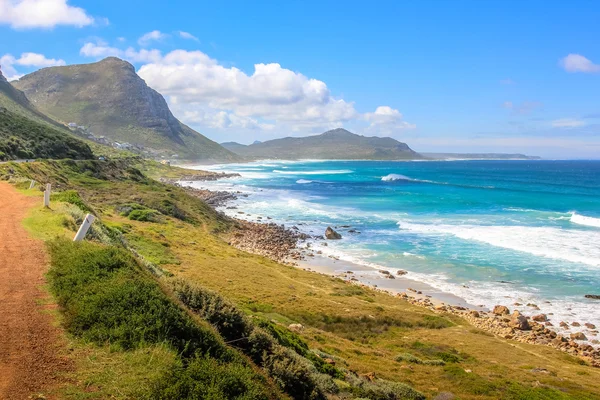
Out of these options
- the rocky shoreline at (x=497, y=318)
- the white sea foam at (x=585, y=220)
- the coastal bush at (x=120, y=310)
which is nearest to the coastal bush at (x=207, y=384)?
the coastal bush at (x=120, y=310)

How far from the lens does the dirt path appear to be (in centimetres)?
586

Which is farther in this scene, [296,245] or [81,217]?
[296,245]

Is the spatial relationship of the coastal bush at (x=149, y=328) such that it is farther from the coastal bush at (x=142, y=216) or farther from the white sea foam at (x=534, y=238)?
the white sea foam at (x=534, y=238)

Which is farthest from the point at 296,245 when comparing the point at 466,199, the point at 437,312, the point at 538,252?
the point at 466,199

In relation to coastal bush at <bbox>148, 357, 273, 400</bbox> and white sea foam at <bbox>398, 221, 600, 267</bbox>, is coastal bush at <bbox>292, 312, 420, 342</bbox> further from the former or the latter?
white sea foam at <bbox>398, 221, 600, 267</bbox>

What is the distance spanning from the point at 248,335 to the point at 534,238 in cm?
4481

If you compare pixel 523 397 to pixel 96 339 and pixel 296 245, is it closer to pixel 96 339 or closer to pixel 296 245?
pixel 96 339

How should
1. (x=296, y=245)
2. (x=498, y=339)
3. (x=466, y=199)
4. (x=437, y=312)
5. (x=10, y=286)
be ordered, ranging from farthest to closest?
1. (x=466, y=199)
2. (x=296, y=245)
3. (x=437, y=312)
4. (x=498, y=339)
5. (x=10, y=286)

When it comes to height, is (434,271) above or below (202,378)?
below

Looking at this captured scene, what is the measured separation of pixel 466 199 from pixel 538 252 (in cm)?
4371

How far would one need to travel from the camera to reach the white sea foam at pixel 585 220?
53.1 metres

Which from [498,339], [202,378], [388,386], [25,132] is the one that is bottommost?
[498,339]

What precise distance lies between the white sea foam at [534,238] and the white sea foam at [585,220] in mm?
6225

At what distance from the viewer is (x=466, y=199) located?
3221 inches
